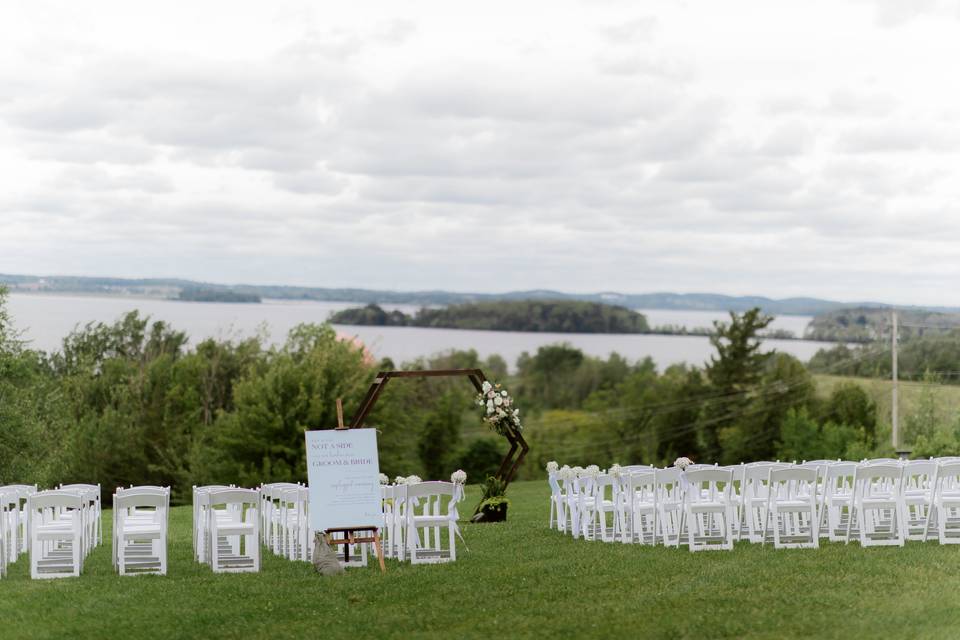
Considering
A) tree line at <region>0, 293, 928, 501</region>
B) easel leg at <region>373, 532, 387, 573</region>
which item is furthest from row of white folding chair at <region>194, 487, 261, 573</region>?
tree line at <region>0, 293, 928, 501</region>

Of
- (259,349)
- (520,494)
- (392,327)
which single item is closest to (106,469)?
(259,349)

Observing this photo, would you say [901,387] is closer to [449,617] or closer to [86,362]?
[86,362]

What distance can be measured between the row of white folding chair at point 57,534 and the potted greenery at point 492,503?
653cm

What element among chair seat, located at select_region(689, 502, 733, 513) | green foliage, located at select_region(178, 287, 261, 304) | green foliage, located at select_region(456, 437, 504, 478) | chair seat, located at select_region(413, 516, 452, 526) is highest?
green foliage, located at select_region(178, 287, 261, 304)

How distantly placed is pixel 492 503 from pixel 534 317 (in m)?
88.9

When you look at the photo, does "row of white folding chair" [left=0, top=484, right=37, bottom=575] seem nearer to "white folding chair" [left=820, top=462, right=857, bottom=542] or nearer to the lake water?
"white folding chair" [left=820, top=462, right=857, bottom=542]

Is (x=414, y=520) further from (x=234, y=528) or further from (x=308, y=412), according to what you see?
(x=308, y=412)

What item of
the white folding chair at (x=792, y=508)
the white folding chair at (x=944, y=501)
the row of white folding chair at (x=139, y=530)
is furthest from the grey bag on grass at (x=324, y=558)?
the white folding chair at (x=944, y=501)

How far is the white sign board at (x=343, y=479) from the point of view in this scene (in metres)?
13.0

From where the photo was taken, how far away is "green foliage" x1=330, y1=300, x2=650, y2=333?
106 meters

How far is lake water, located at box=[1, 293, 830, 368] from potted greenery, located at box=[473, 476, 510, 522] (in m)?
38.1

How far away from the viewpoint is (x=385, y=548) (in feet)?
48.2

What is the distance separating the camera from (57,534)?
1276cm

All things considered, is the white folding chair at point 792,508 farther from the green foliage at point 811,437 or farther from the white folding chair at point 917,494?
the green foliage at point 811,437
